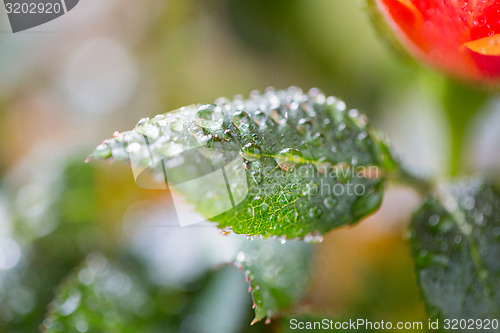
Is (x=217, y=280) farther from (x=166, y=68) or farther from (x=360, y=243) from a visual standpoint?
(x=166, y=68)

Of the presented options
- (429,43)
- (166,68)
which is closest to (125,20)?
(166,68)

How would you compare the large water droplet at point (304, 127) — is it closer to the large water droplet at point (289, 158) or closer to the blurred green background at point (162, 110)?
the large water droplet at point (289, 158)

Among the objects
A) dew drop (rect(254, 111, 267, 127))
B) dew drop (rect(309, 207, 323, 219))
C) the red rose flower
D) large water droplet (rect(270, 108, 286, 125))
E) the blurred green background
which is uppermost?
the red rose flower

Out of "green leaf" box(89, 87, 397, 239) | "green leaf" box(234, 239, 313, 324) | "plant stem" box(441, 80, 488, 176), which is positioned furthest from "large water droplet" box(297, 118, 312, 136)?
"plant stem" box(441, 80, 488, 176)

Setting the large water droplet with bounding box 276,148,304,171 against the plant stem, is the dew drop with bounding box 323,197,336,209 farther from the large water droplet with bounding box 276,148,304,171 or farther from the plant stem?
the plant stem

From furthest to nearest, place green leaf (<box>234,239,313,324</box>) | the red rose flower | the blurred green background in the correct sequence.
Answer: the blurred green background
green leaf (<box>234,239,313,324</box>)
the red rose flower

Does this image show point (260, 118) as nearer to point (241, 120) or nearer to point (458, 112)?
point (241, 120)

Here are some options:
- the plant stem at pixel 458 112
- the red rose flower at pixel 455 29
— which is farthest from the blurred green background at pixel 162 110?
the red rose flower at pixel 455 29
